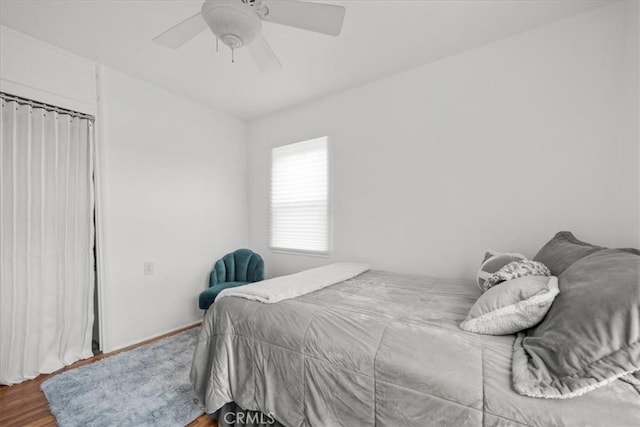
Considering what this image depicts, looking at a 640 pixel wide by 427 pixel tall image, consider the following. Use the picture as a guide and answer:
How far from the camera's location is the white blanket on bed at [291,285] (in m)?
1.62

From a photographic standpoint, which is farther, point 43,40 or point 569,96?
point 43,40

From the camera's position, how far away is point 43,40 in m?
2.09

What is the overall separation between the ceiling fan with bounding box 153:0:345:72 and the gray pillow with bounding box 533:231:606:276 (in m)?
1.64

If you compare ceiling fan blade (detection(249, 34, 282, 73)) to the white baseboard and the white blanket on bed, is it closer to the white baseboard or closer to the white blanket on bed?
the white blanket on bed

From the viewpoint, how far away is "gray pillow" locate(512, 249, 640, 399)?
752 millimetres

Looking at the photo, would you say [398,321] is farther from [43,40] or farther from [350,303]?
[43,40]

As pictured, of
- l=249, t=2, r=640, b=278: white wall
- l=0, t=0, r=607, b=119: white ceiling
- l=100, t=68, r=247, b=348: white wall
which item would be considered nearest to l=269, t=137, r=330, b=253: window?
l=249, t=2, r=640, b=278: white wall

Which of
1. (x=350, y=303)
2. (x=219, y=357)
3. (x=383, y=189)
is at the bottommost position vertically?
(x=219, y=357)

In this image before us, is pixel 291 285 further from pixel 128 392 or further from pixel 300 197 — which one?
pixel 300 197

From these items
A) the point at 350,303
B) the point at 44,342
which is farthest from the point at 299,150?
the point at 44,342

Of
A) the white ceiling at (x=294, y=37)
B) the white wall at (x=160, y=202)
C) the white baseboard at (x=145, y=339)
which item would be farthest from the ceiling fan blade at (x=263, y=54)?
the white baseboard at (x=145, y=339)

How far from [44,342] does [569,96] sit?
4289 millimetres

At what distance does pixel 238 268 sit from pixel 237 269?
2 centimetres

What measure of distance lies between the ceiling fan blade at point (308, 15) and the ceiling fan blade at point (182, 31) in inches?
14.6
